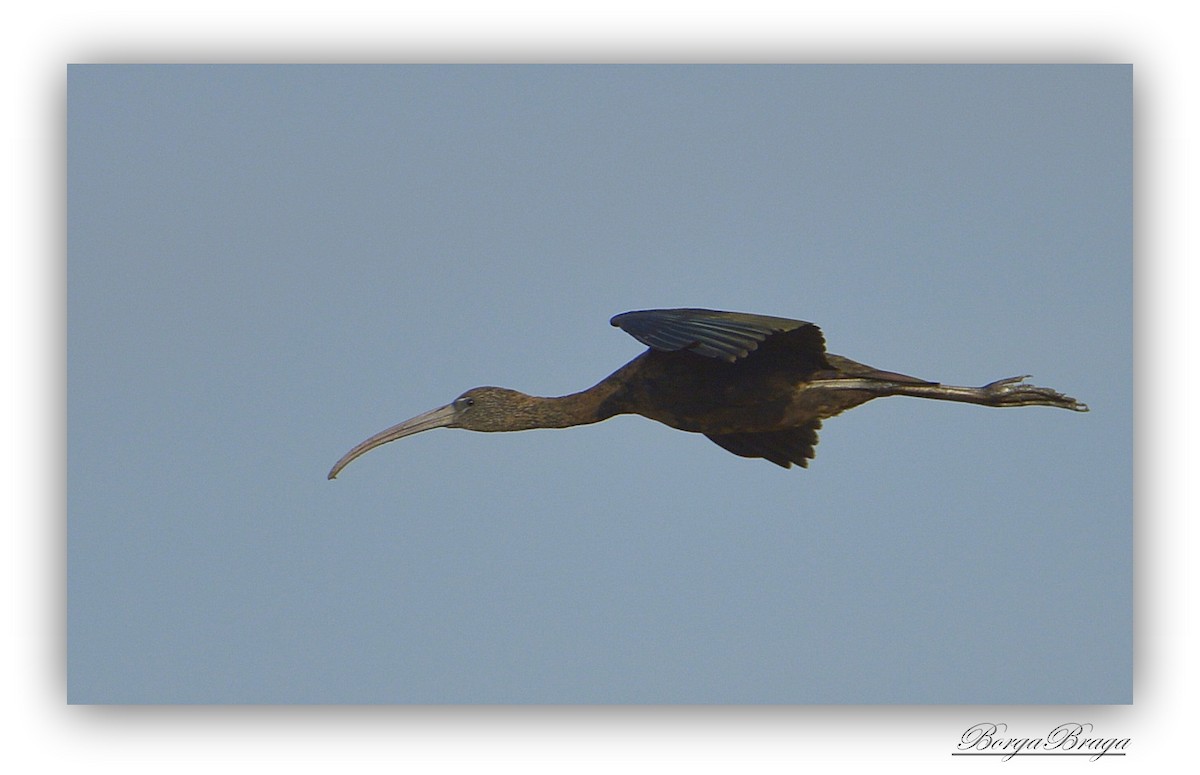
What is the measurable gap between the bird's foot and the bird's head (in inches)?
125

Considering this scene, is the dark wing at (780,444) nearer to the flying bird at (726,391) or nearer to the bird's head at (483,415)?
the flying bird at (726,391)

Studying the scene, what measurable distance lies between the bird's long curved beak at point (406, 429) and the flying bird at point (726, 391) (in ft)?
0.04

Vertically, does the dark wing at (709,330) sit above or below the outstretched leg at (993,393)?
above

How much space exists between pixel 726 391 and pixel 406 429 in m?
2.38

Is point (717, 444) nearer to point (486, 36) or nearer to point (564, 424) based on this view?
point (564, 424)

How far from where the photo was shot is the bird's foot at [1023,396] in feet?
35.2

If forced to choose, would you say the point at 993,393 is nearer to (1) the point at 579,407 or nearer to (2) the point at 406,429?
(1) the point at 579,407

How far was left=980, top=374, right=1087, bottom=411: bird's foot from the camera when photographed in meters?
10.7

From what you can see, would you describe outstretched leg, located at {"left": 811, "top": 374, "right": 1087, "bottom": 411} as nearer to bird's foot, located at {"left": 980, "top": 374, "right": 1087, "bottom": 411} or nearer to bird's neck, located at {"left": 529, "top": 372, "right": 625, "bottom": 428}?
bird's foot, located at {"left": 980, "top": 374, "right": 1087, "bottom": 411}

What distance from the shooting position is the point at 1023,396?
10.8m

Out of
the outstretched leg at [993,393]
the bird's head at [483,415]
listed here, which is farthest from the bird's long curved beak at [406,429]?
the outstretched leg at [993,393]

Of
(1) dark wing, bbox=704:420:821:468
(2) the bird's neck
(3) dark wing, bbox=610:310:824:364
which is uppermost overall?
(3) dark wing, bbox=610:310:824:364

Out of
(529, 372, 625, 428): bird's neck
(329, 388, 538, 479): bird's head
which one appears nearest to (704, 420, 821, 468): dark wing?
(529, 372, 625, 428): bird's neck
